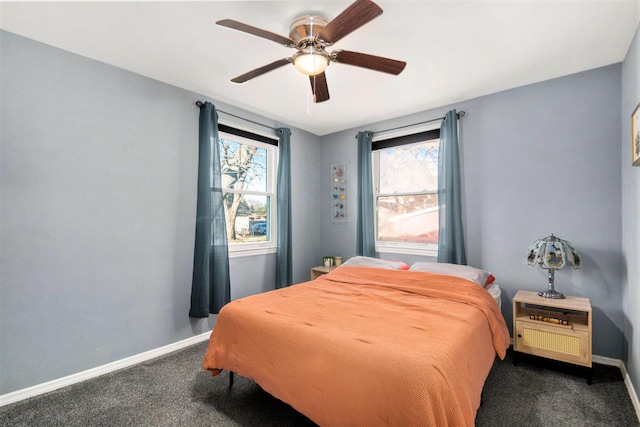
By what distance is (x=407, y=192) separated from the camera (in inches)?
151

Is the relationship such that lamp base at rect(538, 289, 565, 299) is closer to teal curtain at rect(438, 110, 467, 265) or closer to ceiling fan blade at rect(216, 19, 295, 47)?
teal curtain at rect(438, 110, 467, 265)

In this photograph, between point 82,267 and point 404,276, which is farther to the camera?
point 404,276

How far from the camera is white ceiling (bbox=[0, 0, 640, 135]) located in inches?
75.0

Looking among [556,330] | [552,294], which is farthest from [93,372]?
[552,294]

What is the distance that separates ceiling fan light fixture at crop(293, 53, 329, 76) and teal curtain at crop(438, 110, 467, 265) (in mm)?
1886

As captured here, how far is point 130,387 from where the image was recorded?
2271 mm

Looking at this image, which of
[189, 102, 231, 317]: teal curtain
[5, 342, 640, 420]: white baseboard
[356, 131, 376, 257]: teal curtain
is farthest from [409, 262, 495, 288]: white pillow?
[189, 102, 231, 317]: teal curtain

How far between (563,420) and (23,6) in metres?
4.24

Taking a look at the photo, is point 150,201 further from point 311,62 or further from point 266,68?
point 311,62

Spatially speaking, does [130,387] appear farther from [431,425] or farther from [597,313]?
[597,313]

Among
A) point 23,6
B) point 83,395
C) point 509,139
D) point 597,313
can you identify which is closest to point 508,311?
point 597,313

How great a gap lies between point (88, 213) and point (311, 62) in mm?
2126

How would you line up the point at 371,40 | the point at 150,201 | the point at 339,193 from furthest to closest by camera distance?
the point at 339,193
the point at 150,201
the point at 371,40

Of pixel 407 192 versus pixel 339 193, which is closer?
pixel 407 192
